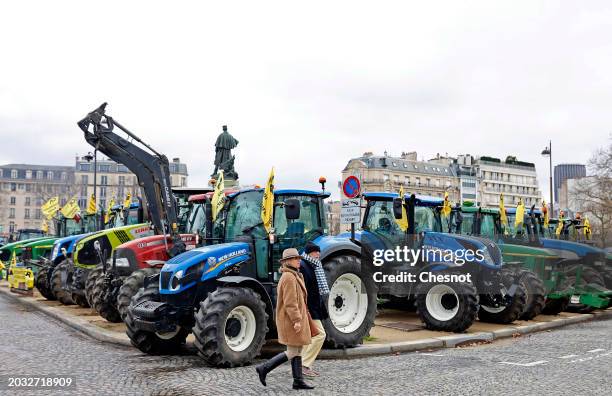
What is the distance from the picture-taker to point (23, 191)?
132625 millimetres

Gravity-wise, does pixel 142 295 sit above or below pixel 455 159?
below

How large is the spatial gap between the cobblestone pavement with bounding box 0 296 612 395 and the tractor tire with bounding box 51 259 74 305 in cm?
596

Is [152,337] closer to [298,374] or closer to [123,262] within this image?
[123,262]

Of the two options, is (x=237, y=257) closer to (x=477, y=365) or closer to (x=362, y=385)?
(x=362, y=385)

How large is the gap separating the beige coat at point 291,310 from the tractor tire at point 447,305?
560 cm

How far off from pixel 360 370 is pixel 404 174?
107 meters

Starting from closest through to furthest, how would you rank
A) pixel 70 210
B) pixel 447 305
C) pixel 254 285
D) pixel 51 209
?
pixel 254 285
pixel 447 305
pixel 70 210
pixel 51 209

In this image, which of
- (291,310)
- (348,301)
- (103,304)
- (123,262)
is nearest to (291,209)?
(348,301)

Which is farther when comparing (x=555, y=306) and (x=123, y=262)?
(x=555, y=306)

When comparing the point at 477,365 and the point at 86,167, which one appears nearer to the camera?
the point at 477,365

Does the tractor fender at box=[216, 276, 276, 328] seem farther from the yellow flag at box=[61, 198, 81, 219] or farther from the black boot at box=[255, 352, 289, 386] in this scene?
the yellow flag at box=[61, 198, 81, 219]

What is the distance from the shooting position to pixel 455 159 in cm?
12862

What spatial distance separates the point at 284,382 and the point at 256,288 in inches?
76.9

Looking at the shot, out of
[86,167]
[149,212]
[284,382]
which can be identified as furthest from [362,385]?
[86,167]
